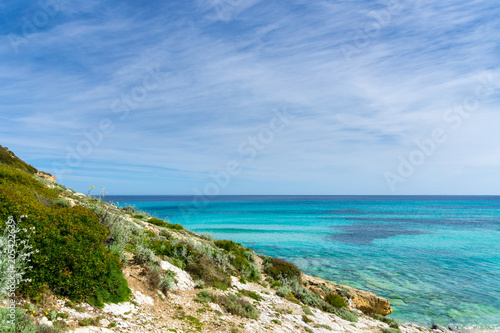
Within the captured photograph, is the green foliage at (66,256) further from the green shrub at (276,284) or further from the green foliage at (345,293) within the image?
the green foliage at (345,293)

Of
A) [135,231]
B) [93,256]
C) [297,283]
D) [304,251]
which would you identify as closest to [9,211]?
[93,256]

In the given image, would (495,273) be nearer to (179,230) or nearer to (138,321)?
(179,230)

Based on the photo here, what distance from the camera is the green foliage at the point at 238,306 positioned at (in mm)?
9383

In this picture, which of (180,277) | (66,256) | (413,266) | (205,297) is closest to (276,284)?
(205,297)

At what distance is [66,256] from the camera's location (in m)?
6.62

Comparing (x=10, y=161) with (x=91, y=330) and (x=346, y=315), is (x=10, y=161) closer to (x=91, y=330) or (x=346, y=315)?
(x=91, y=330)

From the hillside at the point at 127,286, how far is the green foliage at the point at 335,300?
0.18ft

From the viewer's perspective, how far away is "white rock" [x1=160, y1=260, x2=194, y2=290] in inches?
391

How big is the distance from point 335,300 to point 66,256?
1269 cm

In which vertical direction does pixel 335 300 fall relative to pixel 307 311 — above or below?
above

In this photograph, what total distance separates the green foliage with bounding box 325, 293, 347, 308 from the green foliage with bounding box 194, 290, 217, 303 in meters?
7.43

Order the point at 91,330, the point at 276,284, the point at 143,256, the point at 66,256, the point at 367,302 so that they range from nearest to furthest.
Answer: the point at 91,330 < the point at 66,256 < the point at 143,256 < the point at 276,284 < the point at 367,302

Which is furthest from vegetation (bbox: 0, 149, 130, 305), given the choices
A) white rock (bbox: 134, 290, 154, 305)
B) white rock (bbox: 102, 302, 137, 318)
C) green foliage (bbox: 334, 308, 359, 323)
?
green foliage (bbox: 334, 308, 359, 323)

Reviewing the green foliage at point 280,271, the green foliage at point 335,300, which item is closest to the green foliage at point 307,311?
the green foliage at point 335,300
